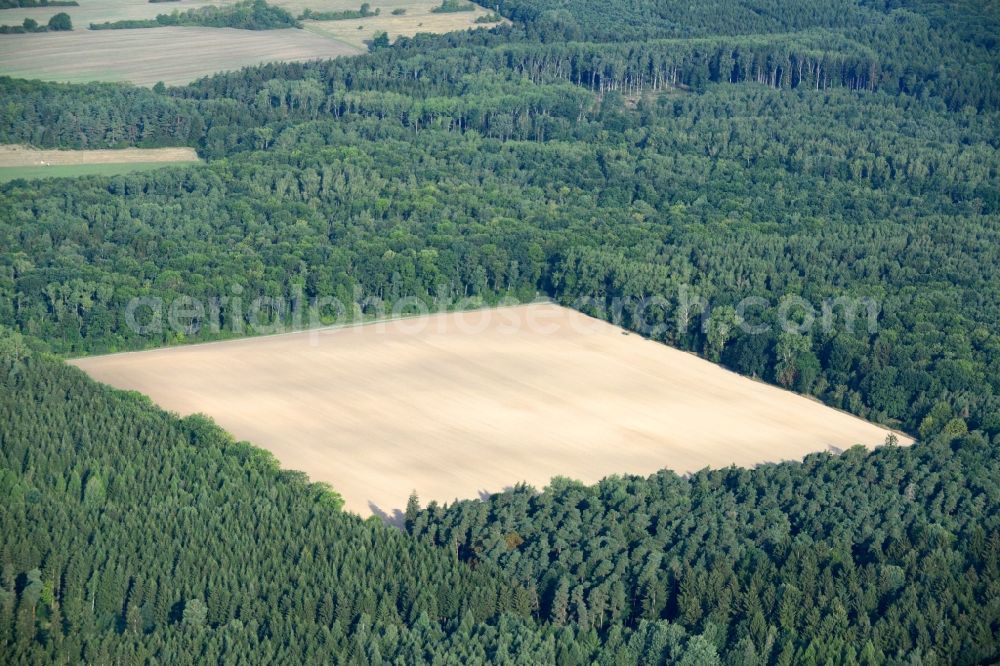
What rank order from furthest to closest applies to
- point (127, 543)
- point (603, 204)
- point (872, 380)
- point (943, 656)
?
1. point (603, 204)
2. point (872, 380)
3. point (127, 543)
4. point (943, 656)

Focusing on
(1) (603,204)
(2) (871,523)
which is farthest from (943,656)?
(1) (603,204)

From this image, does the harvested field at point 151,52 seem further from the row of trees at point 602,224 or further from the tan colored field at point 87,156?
the tan colored field at point 87,156

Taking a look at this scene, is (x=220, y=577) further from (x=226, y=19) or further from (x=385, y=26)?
(x=385, y=26)

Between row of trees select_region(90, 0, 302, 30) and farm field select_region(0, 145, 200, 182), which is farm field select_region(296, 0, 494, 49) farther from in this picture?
farm field select_region(0, 145, 200, 182)

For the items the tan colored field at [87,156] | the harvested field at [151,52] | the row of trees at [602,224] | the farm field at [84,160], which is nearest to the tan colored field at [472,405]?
the row of trees at [602,224]

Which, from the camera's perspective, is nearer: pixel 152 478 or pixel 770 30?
pixel 152 478

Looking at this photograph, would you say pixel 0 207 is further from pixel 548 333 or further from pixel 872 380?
pixel 872 380

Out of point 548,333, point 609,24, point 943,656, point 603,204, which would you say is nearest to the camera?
point 943,656
